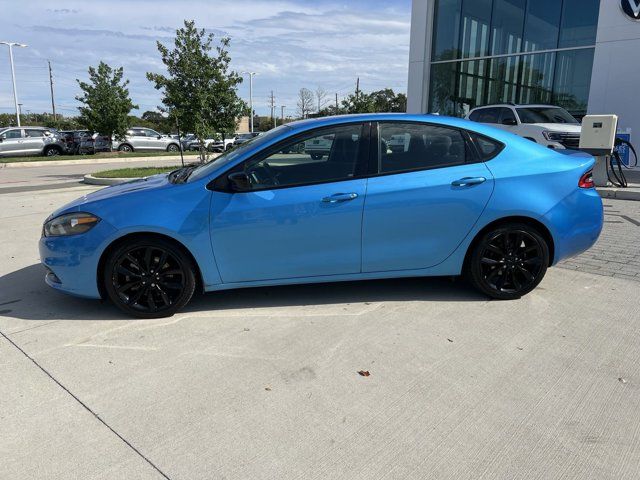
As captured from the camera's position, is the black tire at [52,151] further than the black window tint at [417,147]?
Yes

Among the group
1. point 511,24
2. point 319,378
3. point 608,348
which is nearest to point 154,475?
point 319,378

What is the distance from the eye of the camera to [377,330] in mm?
3680

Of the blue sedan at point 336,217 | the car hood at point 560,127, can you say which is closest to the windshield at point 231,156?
the blue sedan at point 336,217

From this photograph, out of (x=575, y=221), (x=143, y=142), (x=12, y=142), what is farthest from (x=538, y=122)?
(x=12, y=142)

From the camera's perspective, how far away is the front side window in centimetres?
2558

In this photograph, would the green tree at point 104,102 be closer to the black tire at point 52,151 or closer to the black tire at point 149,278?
the black tire at point 52,151

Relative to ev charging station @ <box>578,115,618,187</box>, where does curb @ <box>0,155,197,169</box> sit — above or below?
below

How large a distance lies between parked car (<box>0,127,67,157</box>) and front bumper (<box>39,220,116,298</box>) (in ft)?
86.4

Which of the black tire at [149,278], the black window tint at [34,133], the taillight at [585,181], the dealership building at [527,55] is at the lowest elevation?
the black tire at [149,278]

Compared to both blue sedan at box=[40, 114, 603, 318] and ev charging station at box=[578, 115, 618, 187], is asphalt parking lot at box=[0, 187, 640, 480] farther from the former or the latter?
ev charging station at box=[578, 115, 618, 187]

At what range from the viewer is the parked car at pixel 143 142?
1155 inches

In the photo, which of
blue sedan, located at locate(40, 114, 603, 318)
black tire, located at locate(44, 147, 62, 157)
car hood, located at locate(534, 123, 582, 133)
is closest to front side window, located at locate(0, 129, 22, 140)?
black tire, located at locate(44, 147, 62, 157)

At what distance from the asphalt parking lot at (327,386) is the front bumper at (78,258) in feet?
0.93

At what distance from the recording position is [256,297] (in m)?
4.37
